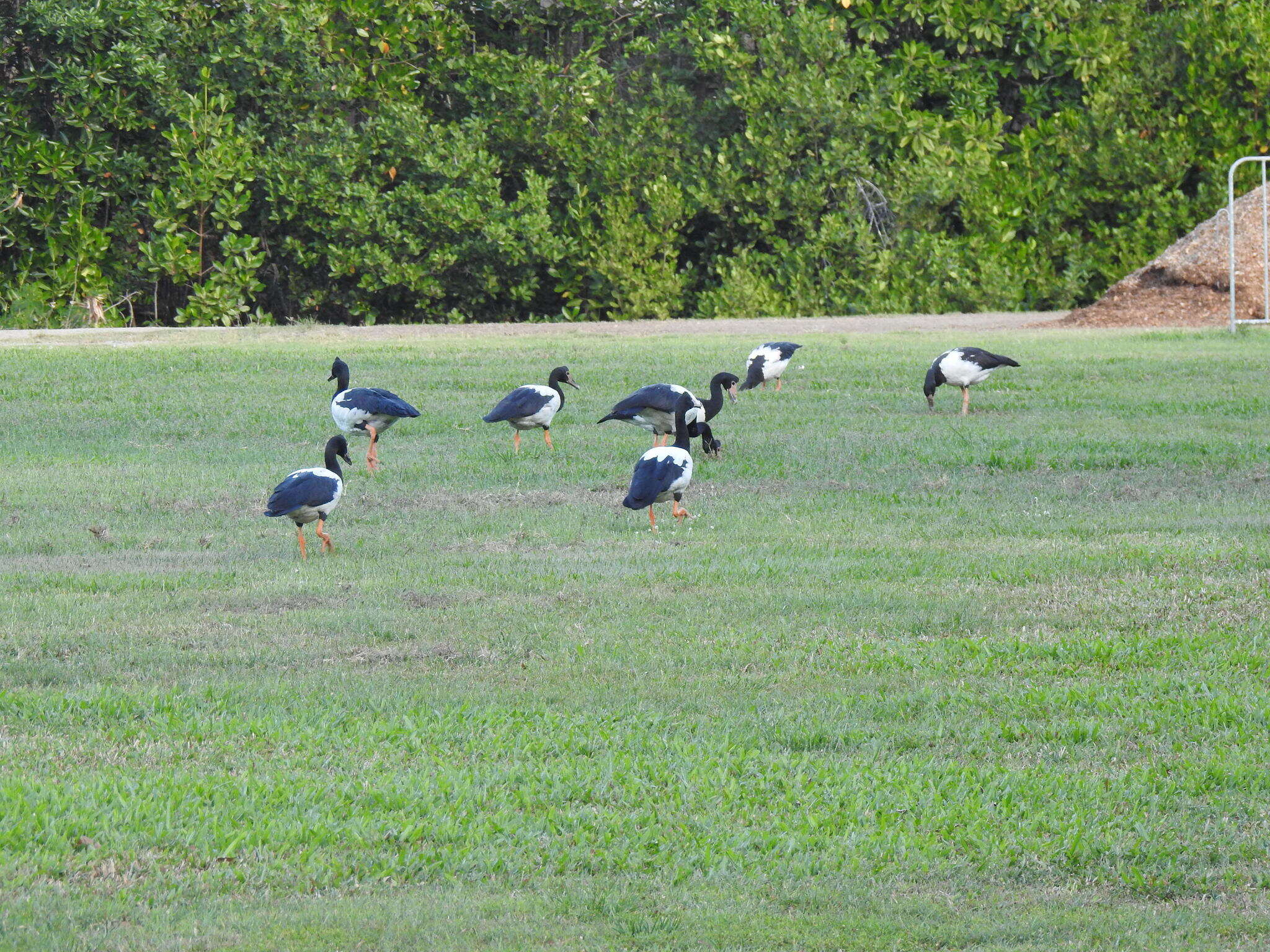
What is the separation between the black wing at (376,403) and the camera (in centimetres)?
1232

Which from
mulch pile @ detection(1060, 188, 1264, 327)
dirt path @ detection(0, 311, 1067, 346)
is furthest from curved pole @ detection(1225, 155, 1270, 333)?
dirt path @ detection(0, 311, 1067, 346)

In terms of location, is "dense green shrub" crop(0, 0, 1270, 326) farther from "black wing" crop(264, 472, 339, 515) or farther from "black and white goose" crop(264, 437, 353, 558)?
"black wing" crop(264, 472, 339, 515)

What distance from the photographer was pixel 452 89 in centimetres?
A: 3148

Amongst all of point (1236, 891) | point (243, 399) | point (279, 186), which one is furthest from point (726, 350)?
point (1236, 891)

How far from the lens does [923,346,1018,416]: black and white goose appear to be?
1501 centimetres

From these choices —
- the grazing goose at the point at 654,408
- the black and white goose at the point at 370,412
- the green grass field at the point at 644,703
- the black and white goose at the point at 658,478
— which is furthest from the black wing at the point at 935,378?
the black and white goose at the point at 658,478

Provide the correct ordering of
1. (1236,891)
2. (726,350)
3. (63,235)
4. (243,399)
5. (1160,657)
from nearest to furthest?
(1236,891) < (1160,657) < (243,399) < (726,350) < (63,235)

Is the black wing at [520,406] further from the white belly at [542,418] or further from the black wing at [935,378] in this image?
the black wing at [935,378]

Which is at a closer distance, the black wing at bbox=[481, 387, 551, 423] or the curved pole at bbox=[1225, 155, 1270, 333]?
the black wing at bbox=[481, 387, 551, 423]

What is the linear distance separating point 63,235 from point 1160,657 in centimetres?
2604

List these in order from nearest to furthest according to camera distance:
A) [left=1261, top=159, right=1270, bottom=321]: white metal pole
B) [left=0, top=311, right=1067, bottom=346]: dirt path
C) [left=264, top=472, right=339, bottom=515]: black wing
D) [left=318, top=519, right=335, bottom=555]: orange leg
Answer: [left=264, top=472, right=339, bottom=515]: black wing
[left=318, top=519, right=335, bottom=555]: orange leg
[left=1261, top=159, right=1270, bottom=321]: white metal pole
[left=0, top=311, right=1067, bottom=346]: dirt path

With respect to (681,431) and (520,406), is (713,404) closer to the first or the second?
(520,406)

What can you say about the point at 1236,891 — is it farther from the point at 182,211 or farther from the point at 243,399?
the point at 182,211

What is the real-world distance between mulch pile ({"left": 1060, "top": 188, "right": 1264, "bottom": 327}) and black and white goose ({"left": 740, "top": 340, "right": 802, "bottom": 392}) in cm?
937
